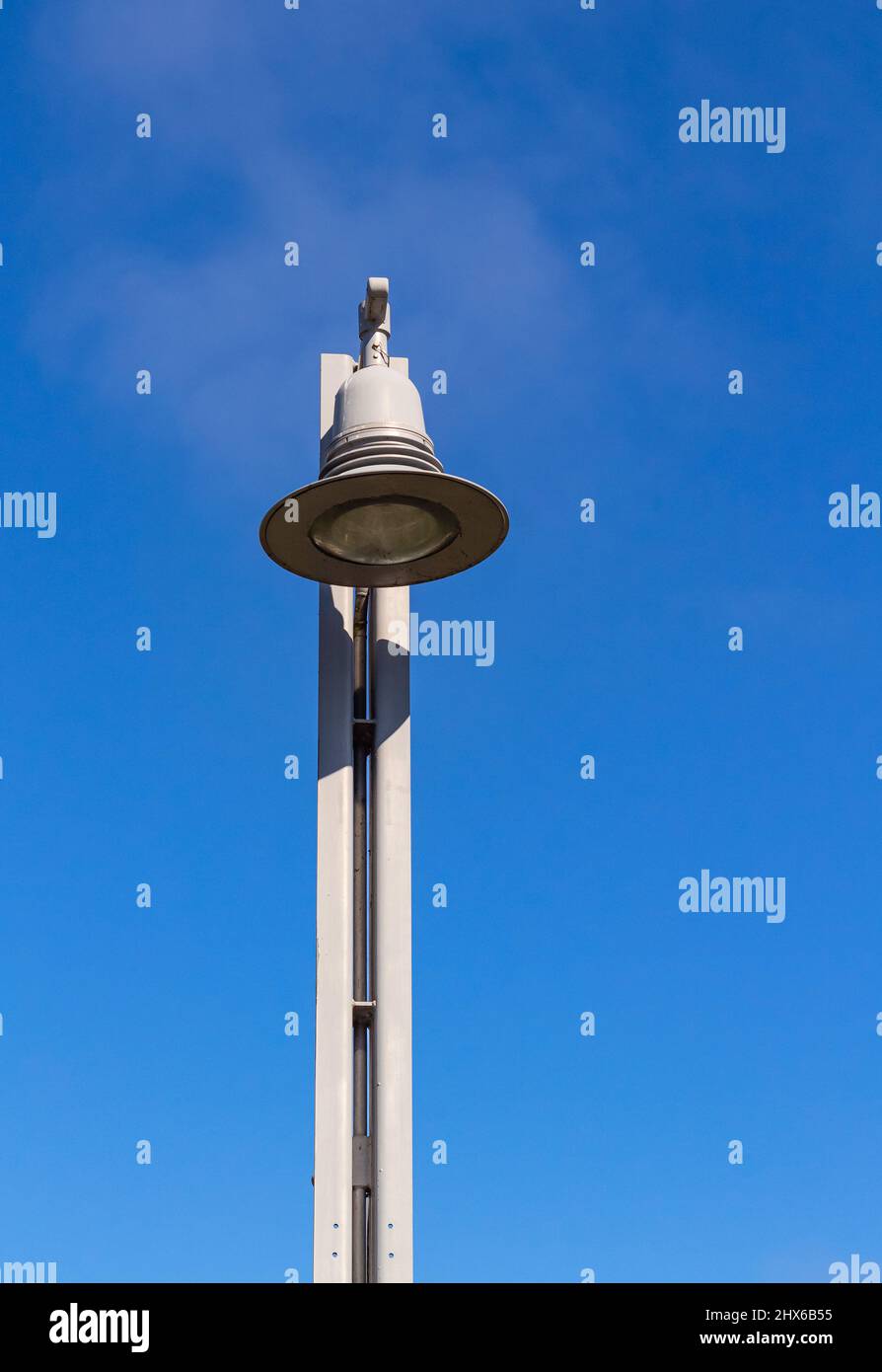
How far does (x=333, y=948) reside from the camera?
41.3 feet

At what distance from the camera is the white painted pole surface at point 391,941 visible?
39.4 feet

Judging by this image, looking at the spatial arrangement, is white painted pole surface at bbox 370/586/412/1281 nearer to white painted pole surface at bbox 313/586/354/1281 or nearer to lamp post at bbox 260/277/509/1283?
lamp post at bbox 260/277/509/1283

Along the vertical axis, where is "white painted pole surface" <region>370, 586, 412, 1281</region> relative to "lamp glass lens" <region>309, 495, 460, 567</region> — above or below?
below

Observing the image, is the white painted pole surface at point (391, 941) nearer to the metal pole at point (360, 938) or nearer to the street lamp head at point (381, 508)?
the metal pole at point (360, 938)

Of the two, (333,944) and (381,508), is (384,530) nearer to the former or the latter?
(381,508)

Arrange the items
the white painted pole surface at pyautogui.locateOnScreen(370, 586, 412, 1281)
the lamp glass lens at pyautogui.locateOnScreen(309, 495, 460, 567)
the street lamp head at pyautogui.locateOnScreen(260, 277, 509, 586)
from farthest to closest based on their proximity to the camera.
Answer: the lamp glass lens at pyautogui.locateOnScreen(309, 495, 460, 567) < the street lamp head at pyautogui.locateOnScreen(260, 277, 509, 586) < the white painted pole surface at pyautogui.locateOnScreen(370, 586, 412, 1281)

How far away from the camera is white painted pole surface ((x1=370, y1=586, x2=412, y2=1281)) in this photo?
473 inches

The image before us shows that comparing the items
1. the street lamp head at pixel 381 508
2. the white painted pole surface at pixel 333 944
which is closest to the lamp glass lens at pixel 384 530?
the street lamp head at pixel 381 508

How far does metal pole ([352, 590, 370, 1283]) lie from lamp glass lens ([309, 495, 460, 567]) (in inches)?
25.2

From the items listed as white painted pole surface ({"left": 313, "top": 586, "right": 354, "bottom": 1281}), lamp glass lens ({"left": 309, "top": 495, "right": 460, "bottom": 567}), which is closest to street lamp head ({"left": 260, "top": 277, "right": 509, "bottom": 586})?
lamp glass lens ({"left": 309, "top": 495, "right": 460, "bottom": 567})

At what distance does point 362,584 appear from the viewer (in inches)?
514

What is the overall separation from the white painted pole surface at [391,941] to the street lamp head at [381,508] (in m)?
0.56
